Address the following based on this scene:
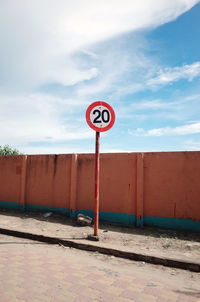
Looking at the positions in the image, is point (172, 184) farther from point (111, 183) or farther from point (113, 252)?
point (113, 252)

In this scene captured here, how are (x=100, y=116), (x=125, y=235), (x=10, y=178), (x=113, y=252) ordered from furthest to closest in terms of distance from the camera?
(x=10, y=178), (x=125, y=235), (x=100, y=116), (x=113, y=252)

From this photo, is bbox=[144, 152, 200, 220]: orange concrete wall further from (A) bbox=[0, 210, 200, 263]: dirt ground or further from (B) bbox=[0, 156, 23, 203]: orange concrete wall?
(B) bbox=[0, 156, 23, 203]: orange concrete wall

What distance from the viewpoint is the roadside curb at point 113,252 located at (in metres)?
3.63

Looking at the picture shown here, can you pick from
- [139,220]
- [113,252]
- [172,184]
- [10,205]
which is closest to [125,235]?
[139,220]

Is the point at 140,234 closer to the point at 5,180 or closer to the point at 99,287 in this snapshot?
the point at 99,287

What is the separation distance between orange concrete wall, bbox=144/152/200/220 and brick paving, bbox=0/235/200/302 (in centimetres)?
216

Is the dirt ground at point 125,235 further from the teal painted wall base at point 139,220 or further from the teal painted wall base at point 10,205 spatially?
the teal painted wall base at point 10,205

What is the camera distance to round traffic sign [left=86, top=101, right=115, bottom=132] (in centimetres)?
488

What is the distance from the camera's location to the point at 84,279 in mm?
3141

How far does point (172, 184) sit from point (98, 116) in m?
2.50

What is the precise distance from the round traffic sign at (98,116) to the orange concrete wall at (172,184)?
5.62 feet

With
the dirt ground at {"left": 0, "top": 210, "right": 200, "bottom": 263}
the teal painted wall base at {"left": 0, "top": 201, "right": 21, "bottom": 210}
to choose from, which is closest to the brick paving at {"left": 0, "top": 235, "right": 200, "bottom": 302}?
the dirt ground at {"left": 0, "top": 210, "right": 200, "bottom": 263}

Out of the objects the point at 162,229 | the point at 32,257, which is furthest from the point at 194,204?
the point at 32,257

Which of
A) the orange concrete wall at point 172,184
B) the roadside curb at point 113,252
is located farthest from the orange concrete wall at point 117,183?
the roadside curb at point 113,252
